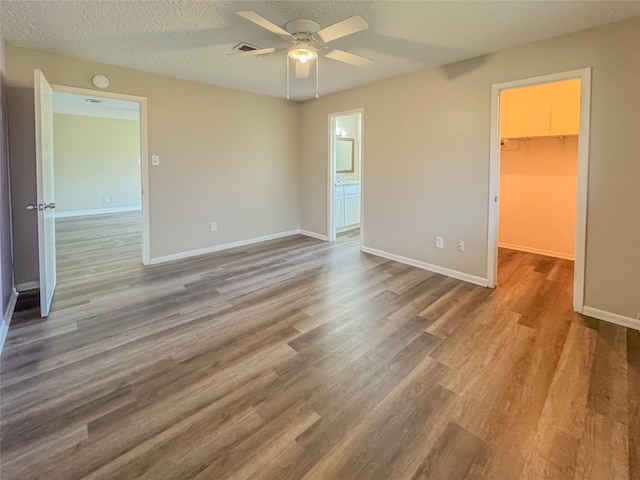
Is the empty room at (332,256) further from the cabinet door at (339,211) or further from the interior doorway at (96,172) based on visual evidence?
the interior doorway at (96,172)

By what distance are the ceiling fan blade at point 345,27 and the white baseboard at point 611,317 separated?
2.97 meters

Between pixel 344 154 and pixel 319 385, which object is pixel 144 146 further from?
pixel 344 154

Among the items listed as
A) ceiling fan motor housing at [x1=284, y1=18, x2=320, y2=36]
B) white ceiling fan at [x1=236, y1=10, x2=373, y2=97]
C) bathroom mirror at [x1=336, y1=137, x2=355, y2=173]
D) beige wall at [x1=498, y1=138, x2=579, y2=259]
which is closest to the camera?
white ceiling fan at [x1=236, y1=10, x2=373, y2=97]

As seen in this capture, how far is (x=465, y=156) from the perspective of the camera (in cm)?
379

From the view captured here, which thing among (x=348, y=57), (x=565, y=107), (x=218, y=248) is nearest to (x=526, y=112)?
(x=565, y=107)

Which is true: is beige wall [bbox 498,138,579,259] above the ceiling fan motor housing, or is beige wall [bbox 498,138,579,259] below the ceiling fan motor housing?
below

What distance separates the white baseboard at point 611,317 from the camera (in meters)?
2.77

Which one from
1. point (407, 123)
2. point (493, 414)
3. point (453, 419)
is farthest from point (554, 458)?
point (407, 123)

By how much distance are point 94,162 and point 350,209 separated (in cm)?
671

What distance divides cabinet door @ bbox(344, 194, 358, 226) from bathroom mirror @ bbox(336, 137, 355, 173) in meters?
0.90

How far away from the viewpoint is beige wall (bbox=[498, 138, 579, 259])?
4.64 m

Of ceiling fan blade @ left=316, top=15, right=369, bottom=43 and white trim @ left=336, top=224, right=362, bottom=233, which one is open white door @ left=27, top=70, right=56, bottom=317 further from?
white trim @ left=336, top=224, right=362, bottom=233

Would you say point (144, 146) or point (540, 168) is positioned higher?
point (144, 146)

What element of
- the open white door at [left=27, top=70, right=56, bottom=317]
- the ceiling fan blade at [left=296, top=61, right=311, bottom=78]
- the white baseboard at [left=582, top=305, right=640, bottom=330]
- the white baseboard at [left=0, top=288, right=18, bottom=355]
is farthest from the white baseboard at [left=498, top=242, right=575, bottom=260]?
the white baseboard at [left=0, top=288, right=18, bottom=355]
